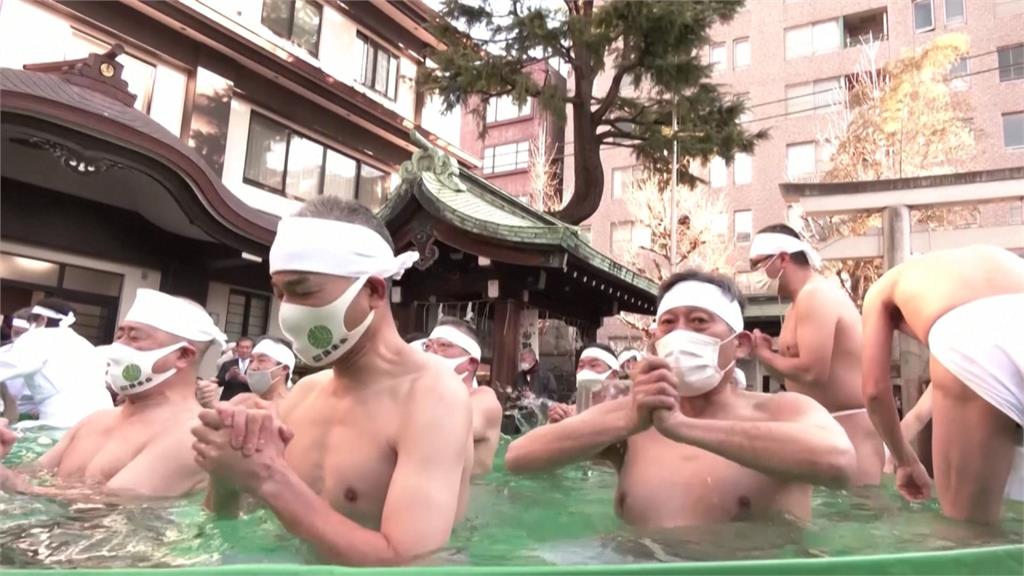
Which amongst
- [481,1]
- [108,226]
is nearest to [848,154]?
[481,1]

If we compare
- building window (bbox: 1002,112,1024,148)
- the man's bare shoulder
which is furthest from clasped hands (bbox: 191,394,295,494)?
building window (bbox: 1002,112,1024,148)

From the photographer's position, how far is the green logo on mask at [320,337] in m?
2.14

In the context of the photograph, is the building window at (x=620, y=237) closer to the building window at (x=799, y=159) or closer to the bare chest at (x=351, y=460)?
the building window at (x=799, y=159)

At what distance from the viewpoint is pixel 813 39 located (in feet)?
88.1

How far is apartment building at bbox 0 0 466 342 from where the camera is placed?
26.4 feet

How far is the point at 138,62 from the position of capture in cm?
1038

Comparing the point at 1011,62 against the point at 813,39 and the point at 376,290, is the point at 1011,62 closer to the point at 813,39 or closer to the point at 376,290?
the point at 813,39

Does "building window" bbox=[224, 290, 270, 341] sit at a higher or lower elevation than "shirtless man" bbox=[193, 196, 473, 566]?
higher

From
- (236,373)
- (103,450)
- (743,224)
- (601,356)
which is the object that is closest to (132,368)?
(103,450)

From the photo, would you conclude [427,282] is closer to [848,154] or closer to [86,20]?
[86,20]

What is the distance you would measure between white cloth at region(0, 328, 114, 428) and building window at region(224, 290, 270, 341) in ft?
19.8

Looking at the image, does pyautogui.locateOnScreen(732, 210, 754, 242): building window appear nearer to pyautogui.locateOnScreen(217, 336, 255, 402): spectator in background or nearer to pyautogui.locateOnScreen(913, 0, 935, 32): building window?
pyautogui.locateOnScreen(913, 0, 935, 32): building window

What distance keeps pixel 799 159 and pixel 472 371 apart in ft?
80.2

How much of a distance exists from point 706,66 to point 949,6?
18554mm
